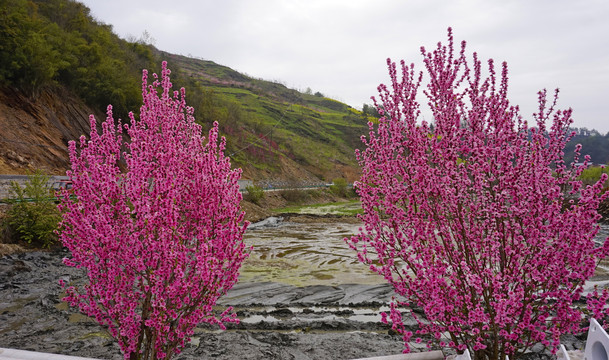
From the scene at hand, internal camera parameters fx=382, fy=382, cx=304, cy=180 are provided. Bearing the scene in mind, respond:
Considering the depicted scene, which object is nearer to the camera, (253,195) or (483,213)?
(483,213)

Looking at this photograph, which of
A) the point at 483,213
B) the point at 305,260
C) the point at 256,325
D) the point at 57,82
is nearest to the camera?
the point at 483,213

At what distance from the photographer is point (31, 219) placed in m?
15.3

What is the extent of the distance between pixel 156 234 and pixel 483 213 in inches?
138

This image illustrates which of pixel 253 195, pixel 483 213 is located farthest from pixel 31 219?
pixel 253 195

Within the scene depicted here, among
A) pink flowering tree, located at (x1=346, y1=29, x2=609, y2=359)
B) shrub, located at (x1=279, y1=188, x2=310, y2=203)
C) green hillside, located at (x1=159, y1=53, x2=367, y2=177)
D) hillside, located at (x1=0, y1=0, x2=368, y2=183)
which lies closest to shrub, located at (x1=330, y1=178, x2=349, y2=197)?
hillside, located at (x1=0, y1=0, x2=368, y2=183)

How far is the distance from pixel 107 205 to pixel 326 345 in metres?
4.97

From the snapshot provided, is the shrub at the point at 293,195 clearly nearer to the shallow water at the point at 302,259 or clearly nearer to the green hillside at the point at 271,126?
the green hillside at the point at 271,126

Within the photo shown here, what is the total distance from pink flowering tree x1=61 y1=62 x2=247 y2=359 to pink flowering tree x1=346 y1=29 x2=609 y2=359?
1.78m

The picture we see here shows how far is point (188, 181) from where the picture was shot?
4.49 metres

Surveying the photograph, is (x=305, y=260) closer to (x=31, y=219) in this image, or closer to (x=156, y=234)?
(x=31, y=219)

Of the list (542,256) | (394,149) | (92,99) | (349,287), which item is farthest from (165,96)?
(92,99)

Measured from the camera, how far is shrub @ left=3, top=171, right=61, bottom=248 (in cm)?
1506

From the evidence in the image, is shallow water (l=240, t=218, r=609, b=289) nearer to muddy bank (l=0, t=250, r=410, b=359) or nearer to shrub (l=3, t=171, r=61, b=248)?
muddy bank (l=0, t=250, r=410, b=359)

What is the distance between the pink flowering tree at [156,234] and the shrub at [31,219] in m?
13.0
